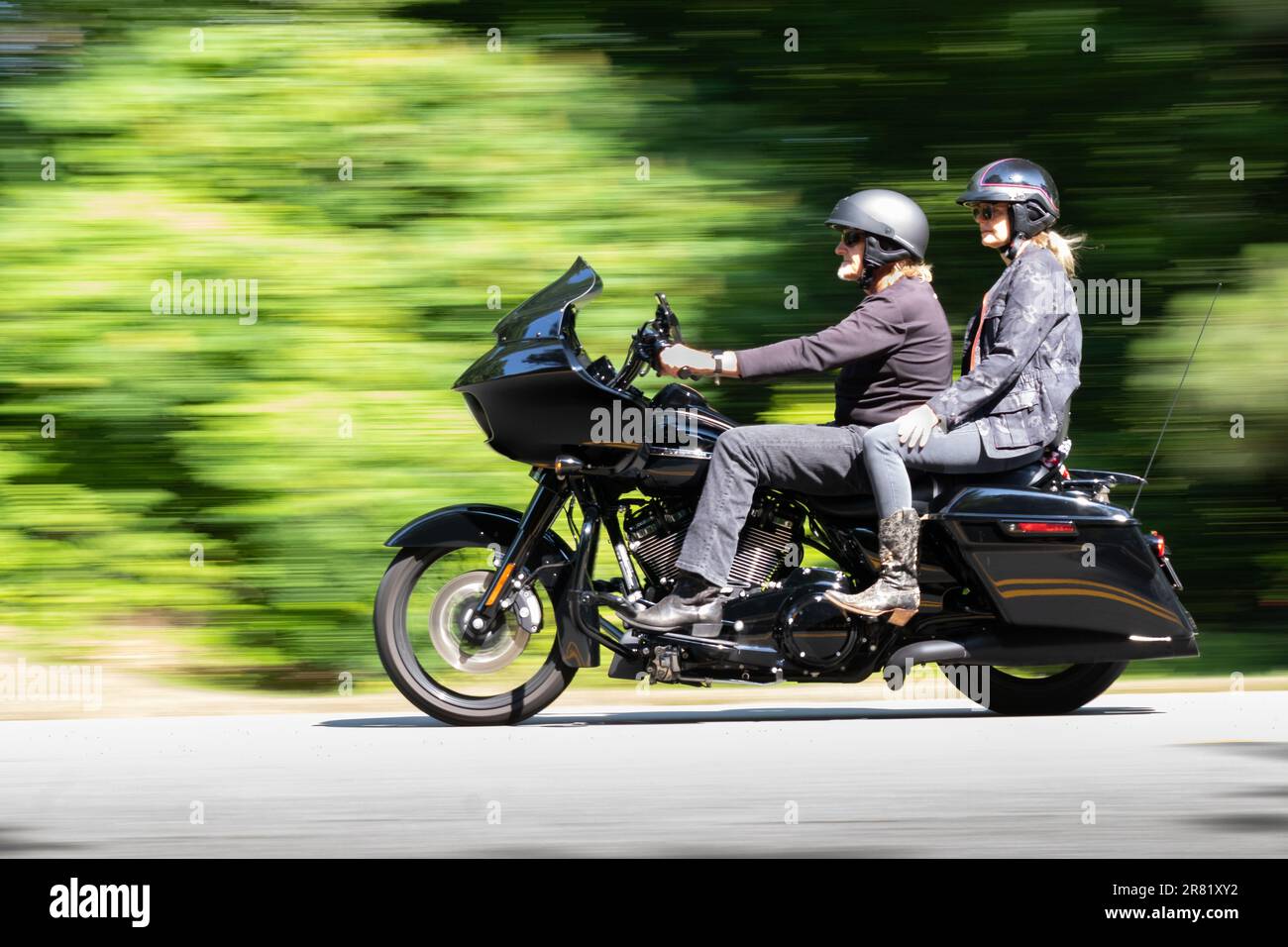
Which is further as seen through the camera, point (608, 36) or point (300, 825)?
point (608, 36)

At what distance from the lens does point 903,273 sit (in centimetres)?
557

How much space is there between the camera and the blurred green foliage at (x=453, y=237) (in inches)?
285

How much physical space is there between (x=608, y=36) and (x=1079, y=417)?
2.97 metres

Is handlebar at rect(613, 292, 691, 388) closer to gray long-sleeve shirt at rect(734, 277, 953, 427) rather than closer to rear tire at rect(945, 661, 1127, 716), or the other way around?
gray long-sleeve shirt at rect(734, 277, 953, 427)

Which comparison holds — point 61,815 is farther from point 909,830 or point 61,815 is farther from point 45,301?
point 45,301

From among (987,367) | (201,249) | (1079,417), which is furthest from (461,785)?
(1079,417)

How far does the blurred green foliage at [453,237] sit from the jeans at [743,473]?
1991 millimetres

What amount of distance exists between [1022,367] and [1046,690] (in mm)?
1342

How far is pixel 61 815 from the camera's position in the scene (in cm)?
443

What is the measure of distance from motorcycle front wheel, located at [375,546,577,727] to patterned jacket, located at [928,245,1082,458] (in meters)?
1.69

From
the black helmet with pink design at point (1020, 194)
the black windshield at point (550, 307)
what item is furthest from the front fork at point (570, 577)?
the black helmet with pink design at point (1020, 194)

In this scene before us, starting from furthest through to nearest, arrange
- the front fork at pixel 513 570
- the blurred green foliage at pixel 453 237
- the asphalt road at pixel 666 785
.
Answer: the blurred green foliage at pixel 453 237 < the front fork at pixel 513 570 < the asphalt road at pixel 666 785

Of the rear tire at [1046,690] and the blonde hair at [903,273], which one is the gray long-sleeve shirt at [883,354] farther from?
the rear tire at [1046,690]

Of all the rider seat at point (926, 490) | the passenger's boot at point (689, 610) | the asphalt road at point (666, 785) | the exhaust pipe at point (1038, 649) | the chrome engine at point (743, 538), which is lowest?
the asphalt road at point (666, 785)
